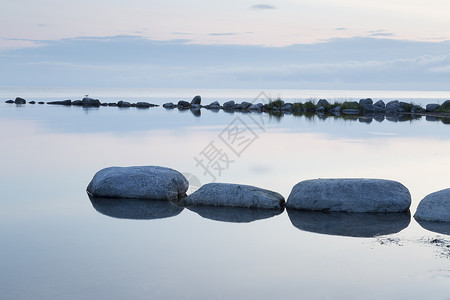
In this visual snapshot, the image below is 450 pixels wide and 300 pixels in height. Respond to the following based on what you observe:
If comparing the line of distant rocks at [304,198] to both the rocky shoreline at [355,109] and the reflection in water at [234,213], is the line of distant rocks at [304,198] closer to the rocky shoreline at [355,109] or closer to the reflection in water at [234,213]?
the reflection in water at [234,213]

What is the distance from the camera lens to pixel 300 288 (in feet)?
19.9

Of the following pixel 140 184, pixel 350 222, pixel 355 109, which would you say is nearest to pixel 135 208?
pixel 140 184

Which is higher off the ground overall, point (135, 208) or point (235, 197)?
point (235, 197)

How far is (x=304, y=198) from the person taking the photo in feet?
31.8

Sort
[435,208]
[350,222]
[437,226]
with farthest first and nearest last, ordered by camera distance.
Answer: [435,208] < [350,222] < [437,226]

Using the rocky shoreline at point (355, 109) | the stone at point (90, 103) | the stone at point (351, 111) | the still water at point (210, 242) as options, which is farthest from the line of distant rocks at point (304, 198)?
the stone at point (90, 103)

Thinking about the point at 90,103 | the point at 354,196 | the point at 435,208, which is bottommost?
the point at 435,208

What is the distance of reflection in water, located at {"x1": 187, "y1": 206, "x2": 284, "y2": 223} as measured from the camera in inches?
362

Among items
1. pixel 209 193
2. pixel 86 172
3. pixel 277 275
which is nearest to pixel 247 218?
pixel 209 193

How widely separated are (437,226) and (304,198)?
2137 millimetres

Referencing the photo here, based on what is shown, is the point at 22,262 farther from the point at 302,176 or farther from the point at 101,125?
the point at 101,125

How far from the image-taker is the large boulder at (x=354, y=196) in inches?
372

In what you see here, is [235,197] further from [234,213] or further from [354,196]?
[354,196]

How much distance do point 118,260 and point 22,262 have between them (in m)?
1.11
